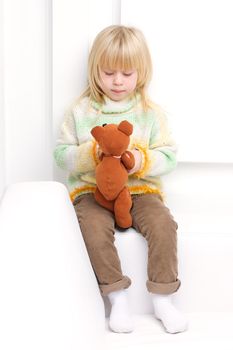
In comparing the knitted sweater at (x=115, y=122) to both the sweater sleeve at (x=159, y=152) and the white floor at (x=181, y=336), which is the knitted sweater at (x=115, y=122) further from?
the white floor at (x=181, y=336)

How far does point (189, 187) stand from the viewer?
168 cm

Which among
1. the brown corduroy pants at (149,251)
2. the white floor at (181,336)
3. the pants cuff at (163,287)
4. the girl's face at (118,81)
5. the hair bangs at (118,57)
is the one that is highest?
the hair bangs at (118,57)

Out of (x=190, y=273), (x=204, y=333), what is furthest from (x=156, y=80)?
(x=204, y=333)

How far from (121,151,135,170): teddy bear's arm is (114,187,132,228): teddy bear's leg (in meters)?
0.06

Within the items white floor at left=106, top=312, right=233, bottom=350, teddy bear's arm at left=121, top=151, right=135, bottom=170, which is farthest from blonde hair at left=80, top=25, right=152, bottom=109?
white floor at left=106, top=312, right=233, bottom=350

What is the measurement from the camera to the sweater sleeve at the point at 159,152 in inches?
57.2

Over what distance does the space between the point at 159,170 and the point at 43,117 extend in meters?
0.37

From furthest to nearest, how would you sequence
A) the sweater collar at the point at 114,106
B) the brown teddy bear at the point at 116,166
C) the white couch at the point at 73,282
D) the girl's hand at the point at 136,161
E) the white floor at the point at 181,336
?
the sweater collar at the point at 114,106, the girl's hand at the point at 136,161, the brown teddy bear at the point at 116,166, the white floor at the point at 181,336, the white couch at the point at 73,282

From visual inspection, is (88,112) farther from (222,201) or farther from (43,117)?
(222,201)

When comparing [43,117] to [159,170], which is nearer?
[159,170]

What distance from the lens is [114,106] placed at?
60.7 inches

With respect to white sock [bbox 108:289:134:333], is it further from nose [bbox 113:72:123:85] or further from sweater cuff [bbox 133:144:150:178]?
nose [bbox 113:72:123:85]

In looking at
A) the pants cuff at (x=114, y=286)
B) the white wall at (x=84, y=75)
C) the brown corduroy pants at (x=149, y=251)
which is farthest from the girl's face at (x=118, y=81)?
the pants cuff at (x=114, y=286)

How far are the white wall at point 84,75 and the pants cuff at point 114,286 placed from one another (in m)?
0.40
